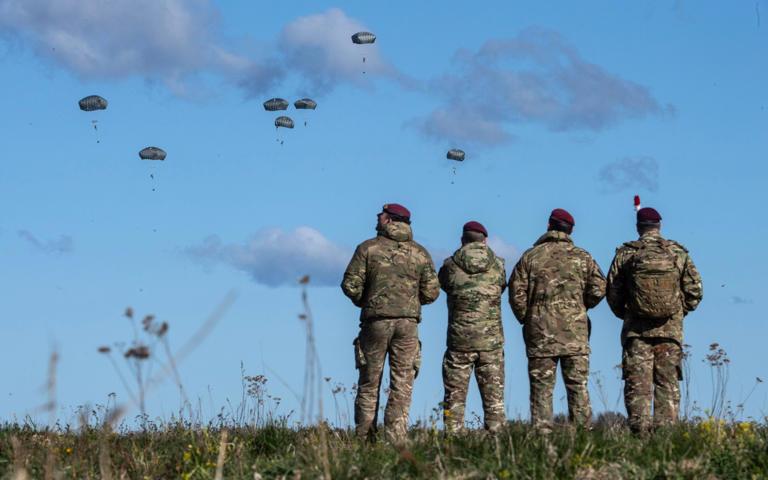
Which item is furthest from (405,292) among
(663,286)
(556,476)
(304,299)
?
(304,299)

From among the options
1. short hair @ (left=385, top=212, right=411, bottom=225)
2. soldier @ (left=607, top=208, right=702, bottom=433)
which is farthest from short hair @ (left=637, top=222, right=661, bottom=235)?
short hair @ (left=385, top=212, right=411, bottom=225)

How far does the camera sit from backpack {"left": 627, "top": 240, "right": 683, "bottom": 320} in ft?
35.2

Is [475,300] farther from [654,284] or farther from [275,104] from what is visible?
[275,104]

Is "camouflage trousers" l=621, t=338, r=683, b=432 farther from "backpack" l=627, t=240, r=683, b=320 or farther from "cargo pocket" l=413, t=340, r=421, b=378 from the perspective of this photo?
"cargo pocket" l=413, t=340, r=421, b=378

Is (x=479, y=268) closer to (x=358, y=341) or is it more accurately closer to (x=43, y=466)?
(x=358, y=341)

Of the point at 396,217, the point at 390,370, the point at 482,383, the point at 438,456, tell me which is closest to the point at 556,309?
the point at 482,383

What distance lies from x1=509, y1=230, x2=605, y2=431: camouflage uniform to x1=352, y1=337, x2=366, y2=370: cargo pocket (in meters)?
1.98

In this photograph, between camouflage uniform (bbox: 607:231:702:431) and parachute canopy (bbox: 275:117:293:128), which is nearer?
camouflage uniform (bbox: 607:231:702:431)

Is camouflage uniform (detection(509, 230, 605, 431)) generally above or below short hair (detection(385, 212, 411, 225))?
below

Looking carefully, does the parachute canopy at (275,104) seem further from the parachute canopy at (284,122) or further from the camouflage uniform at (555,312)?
the camouflage uniform at (555,312)

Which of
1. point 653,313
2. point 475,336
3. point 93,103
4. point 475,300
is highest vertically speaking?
point 93,103

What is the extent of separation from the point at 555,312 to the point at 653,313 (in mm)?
1212

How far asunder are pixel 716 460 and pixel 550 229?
4140 mm

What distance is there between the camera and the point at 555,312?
1066cm
